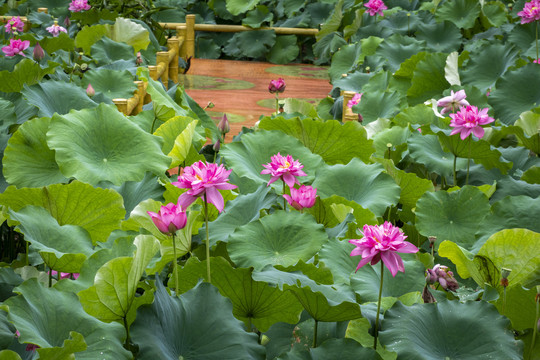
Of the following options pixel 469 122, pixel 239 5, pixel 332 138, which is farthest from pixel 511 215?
pixel 239 5

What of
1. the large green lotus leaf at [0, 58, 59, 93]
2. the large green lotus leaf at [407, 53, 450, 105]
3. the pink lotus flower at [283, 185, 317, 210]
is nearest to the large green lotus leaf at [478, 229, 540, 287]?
the pink lotus flower at [283, 185, 317, 210]

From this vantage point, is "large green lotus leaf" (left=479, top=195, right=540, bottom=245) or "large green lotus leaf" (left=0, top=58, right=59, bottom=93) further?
"large green lotus leaf" (left=0, top=58, right=59, bottom=93)

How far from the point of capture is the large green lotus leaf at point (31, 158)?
1.75 metres

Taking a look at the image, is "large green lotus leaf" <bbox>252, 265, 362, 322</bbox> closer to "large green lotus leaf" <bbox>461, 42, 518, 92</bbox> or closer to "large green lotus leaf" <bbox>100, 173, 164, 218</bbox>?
"large green lotus leaf" <bbox>100, 173, 164, 218</bbox>

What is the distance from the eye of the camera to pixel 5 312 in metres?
0.98

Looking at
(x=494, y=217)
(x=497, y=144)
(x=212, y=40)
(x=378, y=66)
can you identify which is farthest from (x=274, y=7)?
(x=494, y=217)

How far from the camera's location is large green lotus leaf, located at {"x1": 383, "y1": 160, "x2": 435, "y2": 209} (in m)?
1.83

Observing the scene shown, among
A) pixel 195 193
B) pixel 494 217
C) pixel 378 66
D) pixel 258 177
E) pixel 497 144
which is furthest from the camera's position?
pixel 378 66

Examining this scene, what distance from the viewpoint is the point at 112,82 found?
2.75 metres

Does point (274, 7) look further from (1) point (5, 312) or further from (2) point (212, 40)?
(1) point (5, 312)

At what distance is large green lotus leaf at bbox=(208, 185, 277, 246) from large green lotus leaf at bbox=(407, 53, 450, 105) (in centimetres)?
173

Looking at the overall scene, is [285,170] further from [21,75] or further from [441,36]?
[441,36]

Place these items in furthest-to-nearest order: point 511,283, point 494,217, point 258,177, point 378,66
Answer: point 378,66 → point 258,177 → point 494,217 → point 511,283

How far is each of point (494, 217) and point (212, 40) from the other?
A: 17.5 feet
